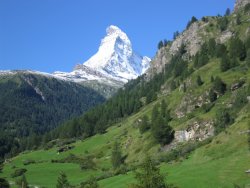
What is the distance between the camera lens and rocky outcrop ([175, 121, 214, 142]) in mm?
144500

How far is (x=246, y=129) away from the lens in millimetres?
97562

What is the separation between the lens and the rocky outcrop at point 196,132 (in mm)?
144500

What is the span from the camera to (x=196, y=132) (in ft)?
487

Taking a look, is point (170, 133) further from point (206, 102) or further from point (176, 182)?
point (176, 182)

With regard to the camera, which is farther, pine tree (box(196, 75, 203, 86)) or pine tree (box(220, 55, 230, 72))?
pine tree (box(220, 55, 230, 72))

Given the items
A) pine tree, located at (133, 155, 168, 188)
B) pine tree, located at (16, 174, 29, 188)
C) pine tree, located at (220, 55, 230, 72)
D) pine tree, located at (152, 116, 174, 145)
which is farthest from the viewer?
pine tree, located at (220, 55, 230, 72)

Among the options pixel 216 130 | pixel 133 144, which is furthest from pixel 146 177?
pixel 133 144

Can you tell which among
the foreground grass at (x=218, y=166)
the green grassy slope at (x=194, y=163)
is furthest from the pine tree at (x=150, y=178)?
the green grassy slope at (x=194, y=163)

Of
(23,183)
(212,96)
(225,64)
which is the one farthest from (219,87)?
(23,183)

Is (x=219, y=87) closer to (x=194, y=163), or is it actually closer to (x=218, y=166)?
(x=194, y=163)

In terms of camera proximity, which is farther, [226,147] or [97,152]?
[97,152]

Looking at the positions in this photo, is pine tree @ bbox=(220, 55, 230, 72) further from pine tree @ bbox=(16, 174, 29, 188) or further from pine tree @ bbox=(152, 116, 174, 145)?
pine tree @ bbox=(16, 174, 29, 188)

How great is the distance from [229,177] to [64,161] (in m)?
120

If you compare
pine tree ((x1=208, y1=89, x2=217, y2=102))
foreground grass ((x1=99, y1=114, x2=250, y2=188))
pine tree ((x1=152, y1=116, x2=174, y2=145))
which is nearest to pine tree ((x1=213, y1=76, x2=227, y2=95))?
pine tree ((x1=208, y1=89, x2=217, y2=102))
